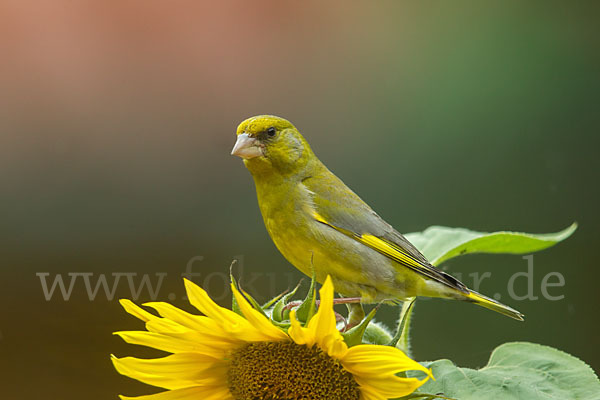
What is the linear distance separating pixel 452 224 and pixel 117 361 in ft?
7.85

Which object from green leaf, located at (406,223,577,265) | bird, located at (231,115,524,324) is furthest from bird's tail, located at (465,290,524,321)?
green leaf, located at (406,223,577,265)

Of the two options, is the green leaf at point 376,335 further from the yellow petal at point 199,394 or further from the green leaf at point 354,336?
the yellow petal at point 199,394

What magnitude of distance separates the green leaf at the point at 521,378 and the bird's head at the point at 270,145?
2.28 ft

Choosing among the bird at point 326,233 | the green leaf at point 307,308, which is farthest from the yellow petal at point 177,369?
the bird at point 326,233

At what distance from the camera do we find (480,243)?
1.65m

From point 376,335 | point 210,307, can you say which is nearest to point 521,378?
point 376,335

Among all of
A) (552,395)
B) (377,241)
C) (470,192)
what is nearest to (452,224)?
(470,192)

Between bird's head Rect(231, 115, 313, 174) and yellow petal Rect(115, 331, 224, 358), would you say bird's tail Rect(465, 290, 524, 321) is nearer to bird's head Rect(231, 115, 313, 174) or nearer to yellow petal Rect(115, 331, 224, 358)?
bird's head Rect(231, 115, 313, 174)

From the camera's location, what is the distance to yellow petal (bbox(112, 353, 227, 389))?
4.29ft

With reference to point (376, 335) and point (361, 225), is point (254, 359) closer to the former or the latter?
point (376, 335)

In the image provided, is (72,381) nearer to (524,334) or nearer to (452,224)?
(452,224)

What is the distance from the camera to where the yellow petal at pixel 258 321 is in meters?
1.12

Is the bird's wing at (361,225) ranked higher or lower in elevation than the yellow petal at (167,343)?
higher

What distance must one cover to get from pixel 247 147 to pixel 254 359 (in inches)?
22.0
